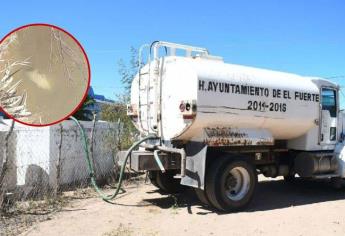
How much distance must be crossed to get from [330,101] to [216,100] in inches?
152

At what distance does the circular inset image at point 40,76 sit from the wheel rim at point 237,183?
274 inches

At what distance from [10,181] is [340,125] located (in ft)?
25.7

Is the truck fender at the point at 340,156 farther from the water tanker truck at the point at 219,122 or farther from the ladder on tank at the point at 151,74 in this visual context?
the ladder on tank at the point at 151,74

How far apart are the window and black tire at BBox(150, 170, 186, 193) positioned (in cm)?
390

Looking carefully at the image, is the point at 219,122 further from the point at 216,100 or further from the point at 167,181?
the point at 167,181

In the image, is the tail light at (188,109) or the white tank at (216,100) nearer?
the tail light at (188,109)

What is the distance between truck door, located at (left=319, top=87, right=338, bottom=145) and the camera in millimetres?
10125

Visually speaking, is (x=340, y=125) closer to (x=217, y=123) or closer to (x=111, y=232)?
(x=217, y=123)

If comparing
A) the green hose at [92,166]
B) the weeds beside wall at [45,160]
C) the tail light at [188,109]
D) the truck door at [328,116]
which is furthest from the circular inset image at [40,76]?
the truck door at [328,116]

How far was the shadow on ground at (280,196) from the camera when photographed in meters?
8.87

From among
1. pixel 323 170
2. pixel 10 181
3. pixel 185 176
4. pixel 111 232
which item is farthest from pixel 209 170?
pixel 10 181

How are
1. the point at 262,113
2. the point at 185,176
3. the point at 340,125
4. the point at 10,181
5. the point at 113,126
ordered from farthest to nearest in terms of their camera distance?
the point at 113,126 → the point at 340,125 → the point at 10,181 → the point at 262,113 → the point at 185,176

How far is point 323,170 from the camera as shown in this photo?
32.3ft

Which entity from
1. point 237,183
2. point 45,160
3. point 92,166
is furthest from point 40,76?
point 92,166
